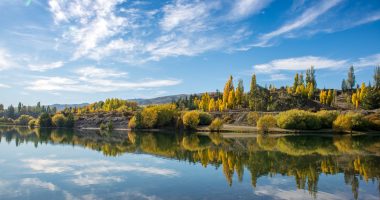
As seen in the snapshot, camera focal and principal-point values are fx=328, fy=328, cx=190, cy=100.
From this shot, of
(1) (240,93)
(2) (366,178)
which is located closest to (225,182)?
(2) (366,178)

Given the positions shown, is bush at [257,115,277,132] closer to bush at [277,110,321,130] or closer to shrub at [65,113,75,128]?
bush at [277,110,321,130]

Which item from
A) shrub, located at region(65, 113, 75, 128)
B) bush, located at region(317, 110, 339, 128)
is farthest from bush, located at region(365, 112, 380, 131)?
shrub, located at region(65, 113, 75, 128)

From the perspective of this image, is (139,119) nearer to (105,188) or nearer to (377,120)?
(377,120)

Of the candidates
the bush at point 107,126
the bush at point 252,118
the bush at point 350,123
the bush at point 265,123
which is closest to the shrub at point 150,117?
the bush at point 107,126

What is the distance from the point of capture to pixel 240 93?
133125 millimetres

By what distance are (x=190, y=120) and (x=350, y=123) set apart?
1773 inches

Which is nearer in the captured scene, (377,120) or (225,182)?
(225,182)

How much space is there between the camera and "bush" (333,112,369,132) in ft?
285

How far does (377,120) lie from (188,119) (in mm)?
53083

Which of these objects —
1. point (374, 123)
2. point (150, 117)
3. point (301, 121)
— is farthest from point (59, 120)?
point (374, 123)

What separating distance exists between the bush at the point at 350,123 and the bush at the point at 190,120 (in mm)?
39583

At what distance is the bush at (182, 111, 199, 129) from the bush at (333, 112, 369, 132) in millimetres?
39583

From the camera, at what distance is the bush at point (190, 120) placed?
335 feet

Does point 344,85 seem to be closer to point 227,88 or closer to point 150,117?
point 227,88
